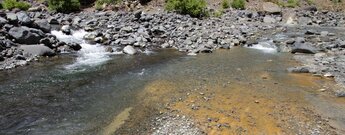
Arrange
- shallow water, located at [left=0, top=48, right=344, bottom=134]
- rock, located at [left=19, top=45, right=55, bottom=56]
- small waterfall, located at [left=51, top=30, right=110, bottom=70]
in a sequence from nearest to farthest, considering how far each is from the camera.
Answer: shallow water, located at [left=0, top=48, right=344, bottom=134], small waterfall, located at [left=51, top=30, right=110, bottom=70], rock, located at [left=19, top=45, right=55, bottom=56]

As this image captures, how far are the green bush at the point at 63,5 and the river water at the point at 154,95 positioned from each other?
18369mm

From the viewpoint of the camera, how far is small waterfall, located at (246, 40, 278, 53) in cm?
2719

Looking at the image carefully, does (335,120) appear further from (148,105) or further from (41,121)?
(41,121)

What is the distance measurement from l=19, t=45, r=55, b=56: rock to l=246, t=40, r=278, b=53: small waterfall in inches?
637

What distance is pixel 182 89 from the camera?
54.8 ft

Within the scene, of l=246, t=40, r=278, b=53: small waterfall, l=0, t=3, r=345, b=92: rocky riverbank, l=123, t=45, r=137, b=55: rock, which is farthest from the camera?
l=246, t=40, r=278, b=53: small waterfall

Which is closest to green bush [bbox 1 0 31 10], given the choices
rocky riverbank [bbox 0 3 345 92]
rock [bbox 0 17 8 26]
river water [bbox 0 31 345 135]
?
rocky riverbank [bbox 0 3 345 92]

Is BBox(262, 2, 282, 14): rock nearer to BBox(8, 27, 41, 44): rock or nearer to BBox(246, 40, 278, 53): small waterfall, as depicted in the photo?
BBox(246, 40, 278, 53): small waterfall

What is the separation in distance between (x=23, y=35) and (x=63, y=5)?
16780 mm

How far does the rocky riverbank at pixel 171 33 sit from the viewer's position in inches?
921

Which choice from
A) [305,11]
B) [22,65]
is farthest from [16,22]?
[305,11]

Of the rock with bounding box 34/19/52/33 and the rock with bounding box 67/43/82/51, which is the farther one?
the rock with bounding box 34/19/52/33

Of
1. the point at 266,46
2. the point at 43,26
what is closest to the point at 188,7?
the point at 266,46

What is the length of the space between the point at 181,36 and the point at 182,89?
13.6 meters
